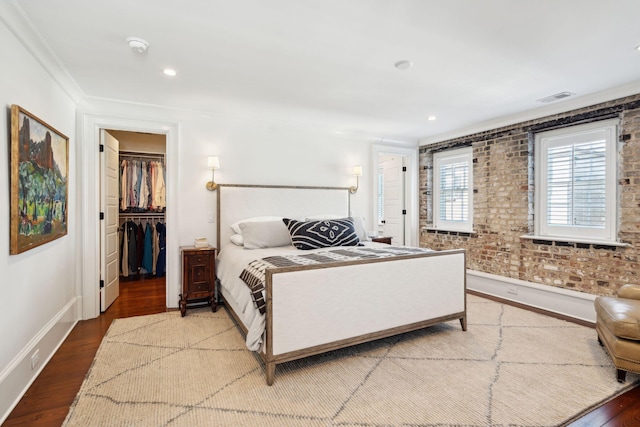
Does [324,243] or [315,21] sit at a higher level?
[315,21]

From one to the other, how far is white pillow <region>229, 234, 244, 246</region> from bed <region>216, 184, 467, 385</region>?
3 centimetres

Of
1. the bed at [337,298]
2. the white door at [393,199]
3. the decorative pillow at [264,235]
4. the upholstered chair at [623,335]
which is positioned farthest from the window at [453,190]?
the decorative pillow at [264,235]

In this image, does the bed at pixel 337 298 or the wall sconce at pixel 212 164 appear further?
the wall sconce at pixel 212 164

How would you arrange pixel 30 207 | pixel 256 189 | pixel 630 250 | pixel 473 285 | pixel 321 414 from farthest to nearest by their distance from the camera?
pixel 473 285 < pixel 256 189 < pixel 630 250 < pixel 30 207 < pixel 321 414

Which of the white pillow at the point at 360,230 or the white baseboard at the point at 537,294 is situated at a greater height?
the white pillow at the point at 360,230

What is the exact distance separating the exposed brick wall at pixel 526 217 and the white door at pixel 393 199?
0.41 metres

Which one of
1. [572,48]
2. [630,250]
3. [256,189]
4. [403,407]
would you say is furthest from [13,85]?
[630,250]

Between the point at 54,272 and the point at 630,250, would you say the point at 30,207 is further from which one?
the point at 630,250

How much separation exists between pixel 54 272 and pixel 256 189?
7.27 ft

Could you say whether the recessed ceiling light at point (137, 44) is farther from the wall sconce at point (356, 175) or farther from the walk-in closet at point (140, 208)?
the walk-in closet at point (140, 208)

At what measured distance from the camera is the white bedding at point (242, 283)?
2309mm

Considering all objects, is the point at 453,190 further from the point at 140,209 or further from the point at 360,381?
the point at 140,209

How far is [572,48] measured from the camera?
2.41 metres

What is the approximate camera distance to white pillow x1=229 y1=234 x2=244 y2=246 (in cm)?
375
